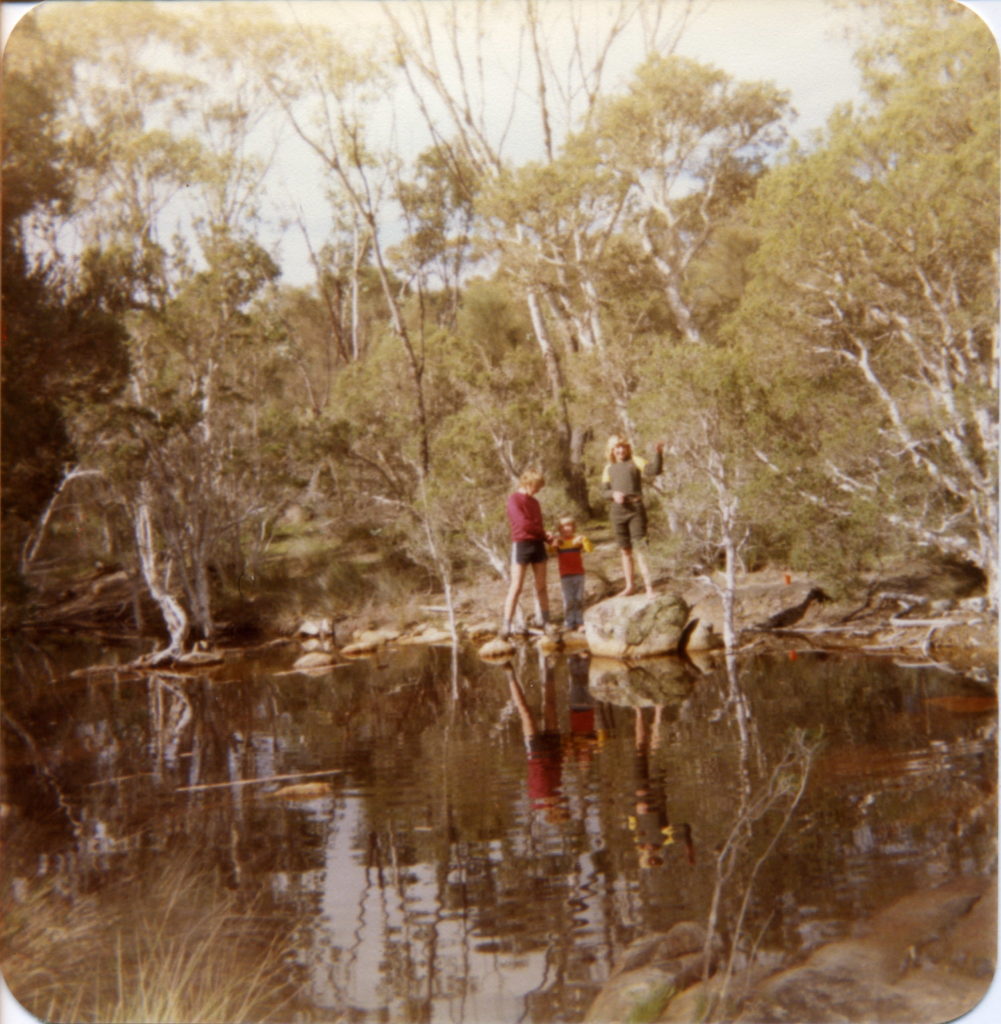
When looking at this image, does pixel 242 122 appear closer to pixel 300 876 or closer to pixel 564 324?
pixel 564 324

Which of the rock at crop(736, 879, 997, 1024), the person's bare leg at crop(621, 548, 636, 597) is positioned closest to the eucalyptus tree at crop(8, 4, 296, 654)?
the person's bare leg at crop(621, 548, 636, 597)

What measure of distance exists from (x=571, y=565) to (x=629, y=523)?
0.36 m

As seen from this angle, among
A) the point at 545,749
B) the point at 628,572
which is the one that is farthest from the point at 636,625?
the point at 545,749

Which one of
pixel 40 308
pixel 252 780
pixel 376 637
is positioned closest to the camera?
pixel 252 780

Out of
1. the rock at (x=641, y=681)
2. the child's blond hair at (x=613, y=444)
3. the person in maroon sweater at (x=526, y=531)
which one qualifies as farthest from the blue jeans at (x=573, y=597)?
the child's blond hair at (x=613, y=444)

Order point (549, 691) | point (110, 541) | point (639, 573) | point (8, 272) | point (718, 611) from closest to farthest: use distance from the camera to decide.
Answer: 1. point (8, 272)
2. point (549, 691)
3. point (639, 573)
4. point (110, 541)
5. point (718, 611)

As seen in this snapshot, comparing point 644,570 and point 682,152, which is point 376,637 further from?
point 682,152

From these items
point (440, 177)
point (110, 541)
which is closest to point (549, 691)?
point (440, 177)

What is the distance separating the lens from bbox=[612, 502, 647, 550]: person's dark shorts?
464cm

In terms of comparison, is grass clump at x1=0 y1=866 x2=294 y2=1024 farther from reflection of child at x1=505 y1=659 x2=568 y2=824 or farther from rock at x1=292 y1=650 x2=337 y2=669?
rock at x1=292 y1=650 x2=337 y2=669

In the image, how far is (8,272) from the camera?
3.98 metres

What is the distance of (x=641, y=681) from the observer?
525cm

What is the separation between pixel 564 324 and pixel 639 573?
1426 mm

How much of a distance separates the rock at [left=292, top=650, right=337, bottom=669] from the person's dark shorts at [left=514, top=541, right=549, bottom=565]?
1.60 meters
